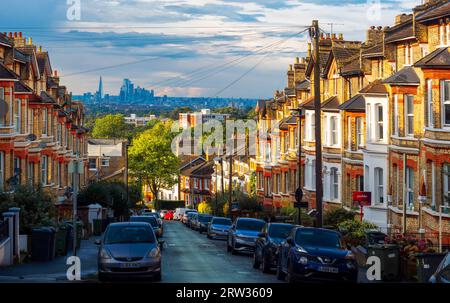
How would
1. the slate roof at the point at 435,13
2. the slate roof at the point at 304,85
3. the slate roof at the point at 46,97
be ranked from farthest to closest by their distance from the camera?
1. the slate roof at the point at 304,85
2. the slate roof at the point at 46,97
3. the slate roof at the point at 435,13

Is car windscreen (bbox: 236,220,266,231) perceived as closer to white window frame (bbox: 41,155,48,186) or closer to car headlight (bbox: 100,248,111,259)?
car headlight (bbox: 100,248,111,259)

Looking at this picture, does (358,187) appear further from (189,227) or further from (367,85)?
(189,227)

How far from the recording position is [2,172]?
44.1 meters

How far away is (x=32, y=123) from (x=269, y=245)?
1102 inches

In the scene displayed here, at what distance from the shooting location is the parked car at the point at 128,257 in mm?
23594

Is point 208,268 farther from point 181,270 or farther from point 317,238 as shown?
point 317,238

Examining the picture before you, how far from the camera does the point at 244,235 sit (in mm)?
38406

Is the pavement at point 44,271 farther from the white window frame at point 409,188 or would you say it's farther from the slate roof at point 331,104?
the slate roof at point 331,104

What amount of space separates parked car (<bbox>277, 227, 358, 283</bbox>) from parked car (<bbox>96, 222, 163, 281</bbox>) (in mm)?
3699

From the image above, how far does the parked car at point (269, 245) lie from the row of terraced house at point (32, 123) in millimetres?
10376

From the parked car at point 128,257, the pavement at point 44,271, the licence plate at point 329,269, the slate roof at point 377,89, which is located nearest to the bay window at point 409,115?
the slate roof at point 377,89

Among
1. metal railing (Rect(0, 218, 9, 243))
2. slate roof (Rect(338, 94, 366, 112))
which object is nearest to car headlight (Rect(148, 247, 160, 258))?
metal railing (Rect(0, 218, 9, 243))
